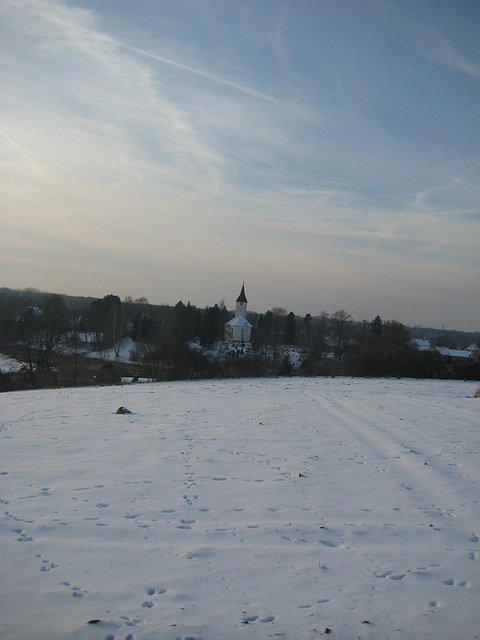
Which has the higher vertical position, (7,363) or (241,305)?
(241,305)

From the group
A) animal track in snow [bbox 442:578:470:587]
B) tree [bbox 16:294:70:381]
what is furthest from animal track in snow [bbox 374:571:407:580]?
tree [bbox 16:294:70:381]

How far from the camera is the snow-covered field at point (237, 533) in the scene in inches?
151

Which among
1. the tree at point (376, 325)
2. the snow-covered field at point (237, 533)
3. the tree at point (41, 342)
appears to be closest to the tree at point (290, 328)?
the tree at point (376, 325)

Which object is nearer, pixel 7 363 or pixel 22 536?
pixel 22 536

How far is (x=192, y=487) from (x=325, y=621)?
343cm

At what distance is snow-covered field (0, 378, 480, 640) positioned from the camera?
3.83m

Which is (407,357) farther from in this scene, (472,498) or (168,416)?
(472,498)

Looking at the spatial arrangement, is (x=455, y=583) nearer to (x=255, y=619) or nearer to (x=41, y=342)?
(x=255, y=619)

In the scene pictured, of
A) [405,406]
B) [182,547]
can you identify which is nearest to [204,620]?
[182,547]

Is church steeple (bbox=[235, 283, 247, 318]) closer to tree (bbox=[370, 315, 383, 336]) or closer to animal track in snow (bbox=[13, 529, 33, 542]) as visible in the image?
tree (bbox=[370, 315, 383, 336])

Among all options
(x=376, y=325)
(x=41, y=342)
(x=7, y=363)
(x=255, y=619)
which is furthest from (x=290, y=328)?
(x=255, y=619)

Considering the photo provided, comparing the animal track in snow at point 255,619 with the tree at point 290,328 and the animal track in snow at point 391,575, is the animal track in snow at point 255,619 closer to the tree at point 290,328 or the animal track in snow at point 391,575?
the animal track in snow at point 391,575

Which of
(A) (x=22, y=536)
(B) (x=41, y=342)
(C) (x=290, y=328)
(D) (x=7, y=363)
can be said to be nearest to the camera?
(A) (x=22, y=536)

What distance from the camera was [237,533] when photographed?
5.37 meters
